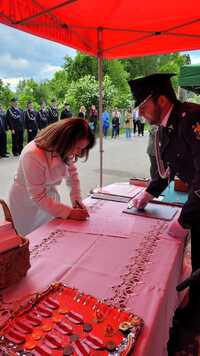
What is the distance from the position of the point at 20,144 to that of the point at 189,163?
321 inches

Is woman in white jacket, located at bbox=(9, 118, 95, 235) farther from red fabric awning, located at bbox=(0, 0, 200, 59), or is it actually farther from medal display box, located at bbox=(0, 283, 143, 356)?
red fabric awning, located at bbox=(0, 0, 200, 59)

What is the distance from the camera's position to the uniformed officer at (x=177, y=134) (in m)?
1.38

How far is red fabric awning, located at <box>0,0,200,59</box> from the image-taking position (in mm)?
2195

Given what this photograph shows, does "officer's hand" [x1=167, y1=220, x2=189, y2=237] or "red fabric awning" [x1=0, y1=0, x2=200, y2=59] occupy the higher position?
"red fabric awning" [x1=0, y1=0, x2=200, y2=59]

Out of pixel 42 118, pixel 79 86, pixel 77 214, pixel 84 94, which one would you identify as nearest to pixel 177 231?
pixel 77 214

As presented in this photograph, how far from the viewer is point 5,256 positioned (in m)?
0.95

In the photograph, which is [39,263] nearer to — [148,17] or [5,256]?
[5,256]

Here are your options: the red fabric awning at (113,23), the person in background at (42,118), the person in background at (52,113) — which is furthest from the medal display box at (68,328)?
the person in background at (52,113)

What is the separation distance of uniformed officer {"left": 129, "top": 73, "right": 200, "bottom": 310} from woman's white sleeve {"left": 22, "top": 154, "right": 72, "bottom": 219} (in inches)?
22.3

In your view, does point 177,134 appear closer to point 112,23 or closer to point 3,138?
point 112,23

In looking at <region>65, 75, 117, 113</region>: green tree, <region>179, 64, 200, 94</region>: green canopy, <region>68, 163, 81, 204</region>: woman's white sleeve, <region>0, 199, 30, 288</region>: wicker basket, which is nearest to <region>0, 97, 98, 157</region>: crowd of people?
<region>179, 64, 200, 94</region>: green canopy

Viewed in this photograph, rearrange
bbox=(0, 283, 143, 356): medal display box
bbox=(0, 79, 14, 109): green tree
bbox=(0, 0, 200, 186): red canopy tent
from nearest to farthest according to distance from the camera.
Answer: bbox=(0, 283, 143, 356): medal display box
bbox=(0, 0, 200, 186): red canopy tent
bbox=(0, 79, 14, 109): green tree

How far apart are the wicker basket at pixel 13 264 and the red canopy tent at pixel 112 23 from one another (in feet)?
5.59

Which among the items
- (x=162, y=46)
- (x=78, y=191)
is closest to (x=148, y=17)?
(x=162, y=46)
